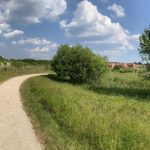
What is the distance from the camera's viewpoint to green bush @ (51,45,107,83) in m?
43.2

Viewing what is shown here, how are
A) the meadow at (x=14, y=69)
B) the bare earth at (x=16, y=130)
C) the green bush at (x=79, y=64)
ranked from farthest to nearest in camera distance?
the meadow at (x=14, y=69) → the green bush at (x=79, y=64) → the bare earth at (x=16, y=130)

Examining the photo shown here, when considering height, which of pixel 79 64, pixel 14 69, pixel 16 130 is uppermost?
pixel 79 64

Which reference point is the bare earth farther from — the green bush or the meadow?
the green bush

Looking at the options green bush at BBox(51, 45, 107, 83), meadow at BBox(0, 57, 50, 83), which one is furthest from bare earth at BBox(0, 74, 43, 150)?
green bush at BBox(51, 45, 107, 83)

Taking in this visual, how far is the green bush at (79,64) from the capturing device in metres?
43.2

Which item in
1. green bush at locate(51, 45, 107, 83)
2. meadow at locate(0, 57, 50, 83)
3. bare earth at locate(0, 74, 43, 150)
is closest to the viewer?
bare earth at locate(0, 74, 43, 150)

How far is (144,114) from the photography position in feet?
55.7

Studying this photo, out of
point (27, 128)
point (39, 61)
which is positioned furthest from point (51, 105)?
point (39, 61)

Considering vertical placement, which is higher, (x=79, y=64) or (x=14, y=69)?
(x=79, y=64)

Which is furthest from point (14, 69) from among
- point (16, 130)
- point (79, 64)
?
point (16, 130)

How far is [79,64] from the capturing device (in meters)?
43.1

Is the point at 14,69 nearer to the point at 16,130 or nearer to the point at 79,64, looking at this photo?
the point at 79,64

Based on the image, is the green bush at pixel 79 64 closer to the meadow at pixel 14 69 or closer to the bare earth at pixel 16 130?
the meadow at pixel 14 69

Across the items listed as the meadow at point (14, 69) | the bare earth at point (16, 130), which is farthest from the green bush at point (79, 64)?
the bare earth at point (16, 130)
